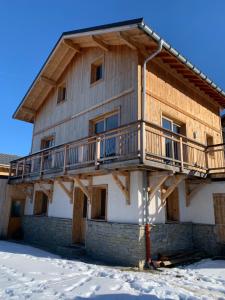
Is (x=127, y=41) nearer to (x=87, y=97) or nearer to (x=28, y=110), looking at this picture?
(x=87, y=97)

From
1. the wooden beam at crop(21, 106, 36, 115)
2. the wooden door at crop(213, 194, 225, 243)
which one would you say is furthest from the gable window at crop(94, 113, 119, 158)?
the wooden beam at crop(21, 106, 36, 115)

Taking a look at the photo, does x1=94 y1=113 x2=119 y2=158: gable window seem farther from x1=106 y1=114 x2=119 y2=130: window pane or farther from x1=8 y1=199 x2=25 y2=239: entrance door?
x1=8 y1=199 x2=25 y2=239: entrance door

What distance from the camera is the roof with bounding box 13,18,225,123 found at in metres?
8.89

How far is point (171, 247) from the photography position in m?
8.48

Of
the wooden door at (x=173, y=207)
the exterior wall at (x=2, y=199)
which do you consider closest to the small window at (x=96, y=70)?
the wooden door at (x=173, y=207)

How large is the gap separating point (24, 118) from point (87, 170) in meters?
10.5

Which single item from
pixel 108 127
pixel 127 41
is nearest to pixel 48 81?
pixel 108 127

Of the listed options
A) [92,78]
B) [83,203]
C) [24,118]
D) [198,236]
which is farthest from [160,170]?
[24,118]

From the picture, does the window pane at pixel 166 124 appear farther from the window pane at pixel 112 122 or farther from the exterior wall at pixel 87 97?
the window pane at pixel 112 122

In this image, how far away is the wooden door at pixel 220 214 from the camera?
888cm

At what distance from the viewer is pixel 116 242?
26.1 feet

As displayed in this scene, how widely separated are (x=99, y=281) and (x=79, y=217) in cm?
500

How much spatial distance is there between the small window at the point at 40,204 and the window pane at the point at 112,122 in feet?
20.3

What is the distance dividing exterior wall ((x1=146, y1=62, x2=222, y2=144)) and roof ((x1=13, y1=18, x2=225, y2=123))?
17.4 inches
